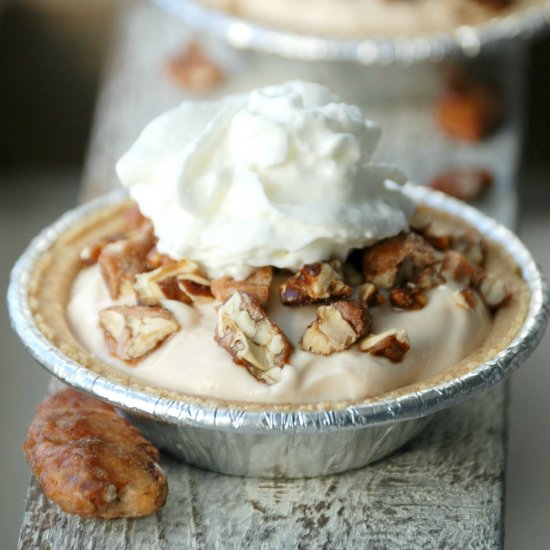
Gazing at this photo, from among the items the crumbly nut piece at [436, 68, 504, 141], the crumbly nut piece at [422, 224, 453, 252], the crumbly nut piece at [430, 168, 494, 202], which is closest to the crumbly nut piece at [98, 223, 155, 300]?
the crumbly nut piece at [422, 224, 453, 252]

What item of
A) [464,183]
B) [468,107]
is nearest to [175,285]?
[464,183]

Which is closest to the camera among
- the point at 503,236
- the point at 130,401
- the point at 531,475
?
the point at 130,401

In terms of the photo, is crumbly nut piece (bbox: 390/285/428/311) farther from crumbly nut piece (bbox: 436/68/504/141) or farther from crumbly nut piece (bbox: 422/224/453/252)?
crumbly nut piece (bbox: 436/68/504/141)

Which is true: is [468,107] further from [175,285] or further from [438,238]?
[175,285]

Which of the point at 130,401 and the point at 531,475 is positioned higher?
the point at 130,401

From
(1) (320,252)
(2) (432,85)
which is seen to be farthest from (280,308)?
(2) (432,85)

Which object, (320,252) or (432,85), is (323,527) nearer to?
(320,252)
